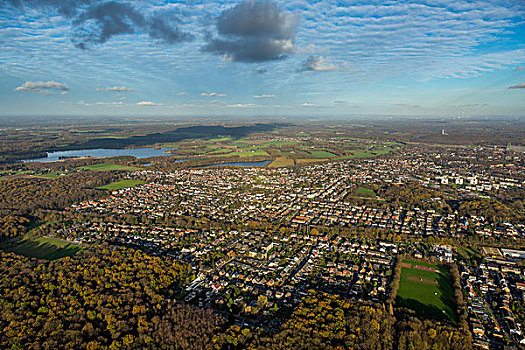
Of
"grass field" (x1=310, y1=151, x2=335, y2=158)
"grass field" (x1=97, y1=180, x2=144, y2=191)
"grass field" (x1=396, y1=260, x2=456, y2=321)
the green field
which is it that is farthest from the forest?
"grass field" (x1=310, y1=151, x2=335, y2=158)

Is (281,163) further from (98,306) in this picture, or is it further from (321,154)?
(98,306)

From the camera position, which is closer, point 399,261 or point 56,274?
point 56,274

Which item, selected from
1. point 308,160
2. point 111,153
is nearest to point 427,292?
point 308,160

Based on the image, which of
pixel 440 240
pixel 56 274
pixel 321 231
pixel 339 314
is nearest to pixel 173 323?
pixel 339 314

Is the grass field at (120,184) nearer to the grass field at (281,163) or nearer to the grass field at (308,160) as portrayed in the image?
the grass field at (281,163)

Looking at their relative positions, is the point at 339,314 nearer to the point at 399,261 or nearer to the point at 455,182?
the point at 399,261

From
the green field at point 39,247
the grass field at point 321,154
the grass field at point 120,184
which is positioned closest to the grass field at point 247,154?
the grass field at point 321,154

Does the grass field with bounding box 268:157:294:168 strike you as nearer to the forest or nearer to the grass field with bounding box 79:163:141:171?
the grass field with bounding box 79:163:141:171
